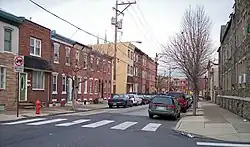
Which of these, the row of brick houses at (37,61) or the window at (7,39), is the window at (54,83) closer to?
the row of brick houses at (37,61)

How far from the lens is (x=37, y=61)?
2644cm

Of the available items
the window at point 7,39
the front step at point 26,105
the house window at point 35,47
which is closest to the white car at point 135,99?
the house window at point 35,47

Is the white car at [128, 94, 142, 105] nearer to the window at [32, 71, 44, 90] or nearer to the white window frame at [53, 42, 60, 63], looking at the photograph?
the white window frame at [53, 42, 60, 63]

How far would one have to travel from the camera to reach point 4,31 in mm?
23000

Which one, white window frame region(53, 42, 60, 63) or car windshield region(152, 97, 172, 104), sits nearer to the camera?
car windshield region(152, 97, 172, 104)

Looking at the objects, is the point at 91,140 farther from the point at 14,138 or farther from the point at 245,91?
the point at 245,91

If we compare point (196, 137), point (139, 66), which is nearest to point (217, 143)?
point (196, 137)

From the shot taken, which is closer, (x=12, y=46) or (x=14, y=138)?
(x=14, y=138)

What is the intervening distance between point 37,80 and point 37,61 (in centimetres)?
190

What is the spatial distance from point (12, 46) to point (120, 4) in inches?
654

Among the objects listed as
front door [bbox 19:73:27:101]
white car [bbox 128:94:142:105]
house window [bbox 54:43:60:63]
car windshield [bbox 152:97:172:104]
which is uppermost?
house window [bbox 54:43:60:63]

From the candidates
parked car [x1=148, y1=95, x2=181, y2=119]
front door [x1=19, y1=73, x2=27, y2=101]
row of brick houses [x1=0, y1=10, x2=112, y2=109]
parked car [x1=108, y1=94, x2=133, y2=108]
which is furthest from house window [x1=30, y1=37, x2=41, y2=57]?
parked car [x1=148, y1=95, x2=181, y2=119]

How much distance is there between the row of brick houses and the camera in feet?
75.8

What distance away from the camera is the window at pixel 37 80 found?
27.0 metres
